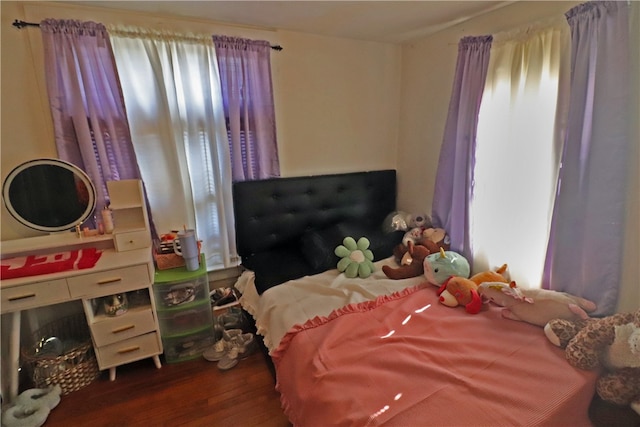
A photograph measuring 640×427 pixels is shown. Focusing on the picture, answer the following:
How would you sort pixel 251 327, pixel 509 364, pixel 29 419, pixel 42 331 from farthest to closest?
pixel 251 327, pixel 42 331, pixel 29 419, pixel 509 364

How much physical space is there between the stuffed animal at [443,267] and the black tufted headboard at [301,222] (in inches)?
15.9

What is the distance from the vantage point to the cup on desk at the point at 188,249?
199 centimetres

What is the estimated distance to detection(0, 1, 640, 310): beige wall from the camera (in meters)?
1.74

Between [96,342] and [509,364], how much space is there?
2.08 meters

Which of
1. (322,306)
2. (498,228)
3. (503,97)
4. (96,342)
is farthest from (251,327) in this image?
(503,97)

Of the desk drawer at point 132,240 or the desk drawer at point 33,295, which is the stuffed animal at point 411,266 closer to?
the desk drawer at point 132,240

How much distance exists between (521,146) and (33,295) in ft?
8.84

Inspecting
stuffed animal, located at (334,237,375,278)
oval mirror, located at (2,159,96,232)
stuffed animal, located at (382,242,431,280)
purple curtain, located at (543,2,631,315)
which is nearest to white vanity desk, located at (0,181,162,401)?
oval mirror, located at (2,159,96,232)

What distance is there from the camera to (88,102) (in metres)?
1.84

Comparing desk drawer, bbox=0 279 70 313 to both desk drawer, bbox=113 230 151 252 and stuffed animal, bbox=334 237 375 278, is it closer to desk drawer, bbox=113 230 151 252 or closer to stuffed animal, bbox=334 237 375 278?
desk drawer, bbox=113 230 151 252

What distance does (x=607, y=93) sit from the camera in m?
1.43

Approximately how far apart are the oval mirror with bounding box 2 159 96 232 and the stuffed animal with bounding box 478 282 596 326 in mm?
2397

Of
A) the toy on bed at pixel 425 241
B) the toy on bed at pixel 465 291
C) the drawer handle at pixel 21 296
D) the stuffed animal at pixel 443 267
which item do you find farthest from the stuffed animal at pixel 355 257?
the drawer handle at pixel 21 296

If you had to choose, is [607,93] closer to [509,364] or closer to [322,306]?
[509,364]
